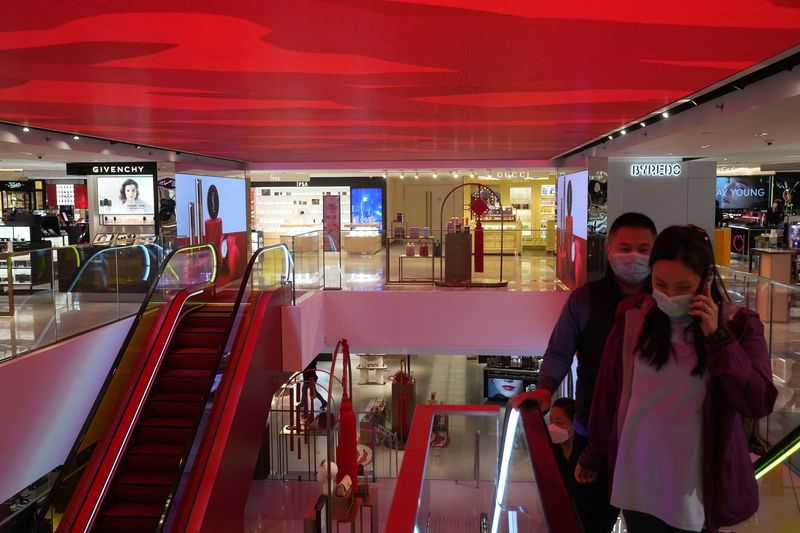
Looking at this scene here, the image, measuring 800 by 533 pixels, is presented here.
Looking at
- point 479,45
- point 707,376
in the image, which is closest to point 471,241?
point 479,45

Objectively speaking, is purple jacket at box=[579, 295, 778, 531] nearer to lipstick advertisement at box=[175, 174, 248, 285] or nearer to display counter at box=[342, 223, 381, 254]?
display counter at box=[342, 223, 381, 254]

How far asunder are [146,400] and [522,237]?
23.2 ft

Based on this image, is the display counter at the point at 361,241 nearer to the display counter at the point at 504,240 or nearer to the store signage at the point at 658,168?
the display counter at the point at 504,240

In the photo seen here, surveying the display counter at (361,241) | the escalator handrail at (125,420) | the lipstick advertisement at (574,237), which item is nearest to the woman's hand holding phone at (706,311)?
the escalator handrail at (125,420)

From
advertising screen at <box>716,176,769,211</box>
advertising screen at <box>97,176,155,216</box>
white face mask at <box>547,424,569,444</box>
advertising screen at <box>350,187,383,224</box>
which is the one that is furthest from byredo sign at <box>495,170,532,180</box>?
white face mask at <box>547,424,569,444</box>

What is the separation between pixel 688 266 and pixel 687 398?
395 mm

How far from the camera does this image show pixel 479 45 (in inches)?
157

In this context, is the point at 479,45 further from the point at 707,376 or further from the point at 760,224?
the point at 760,224

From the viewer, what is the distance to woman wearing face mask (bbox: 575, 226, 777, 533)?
73.5 inches

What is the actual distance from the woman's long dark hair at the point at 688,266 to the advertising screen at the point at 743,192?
22.7 meters

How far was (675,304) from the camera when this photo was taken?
6.51 ft

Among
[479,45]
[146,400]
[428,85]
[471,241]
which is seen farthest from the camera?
[471,241]

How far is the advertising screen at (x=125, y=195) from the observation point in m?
13.1

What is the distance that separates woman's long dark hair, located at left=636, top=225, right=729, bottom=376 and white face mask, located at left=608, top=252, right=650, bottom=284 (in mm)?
687
